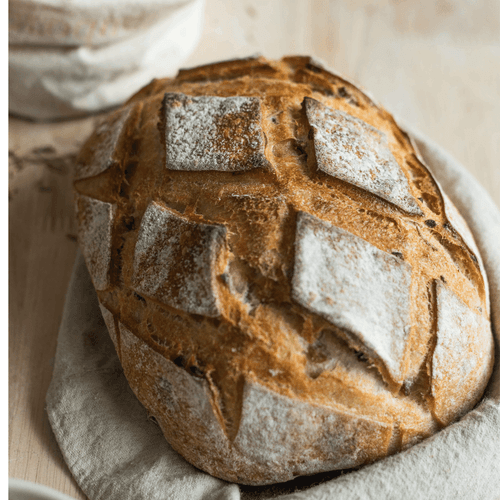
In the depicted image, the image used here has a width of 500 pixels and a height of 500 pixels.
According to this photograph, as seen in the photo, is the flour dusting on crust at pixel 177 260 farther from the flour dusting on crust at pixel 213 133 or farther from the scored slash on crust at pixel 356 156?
the scored slash on crust at pixel 356 156

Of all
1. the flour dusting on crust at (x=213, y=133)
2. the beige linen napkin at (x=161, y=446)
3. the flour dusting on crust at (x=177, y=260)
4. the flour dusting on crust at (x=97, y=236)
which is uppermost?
the flour dusting on crust at (x=213, y=133)

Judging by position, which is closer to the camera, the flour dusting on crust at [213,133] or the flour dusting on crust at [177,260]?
the flour dusting on crust at [177,260]

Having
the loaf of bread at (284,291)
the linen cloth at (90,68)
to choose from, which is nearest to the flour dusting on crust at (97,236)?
the loaf of bread at (284,291)

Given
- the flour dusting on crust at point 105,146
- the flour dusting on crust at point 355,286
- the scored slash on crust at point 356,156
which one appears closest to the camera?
the flour dusting on crust at point 355,286

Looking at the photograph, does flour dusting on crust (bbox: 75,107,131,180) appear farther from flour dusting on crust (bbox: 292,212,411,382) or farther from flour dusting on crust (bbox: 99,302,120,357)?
flour dusting on crust (bbox: 292,212,411,382)
